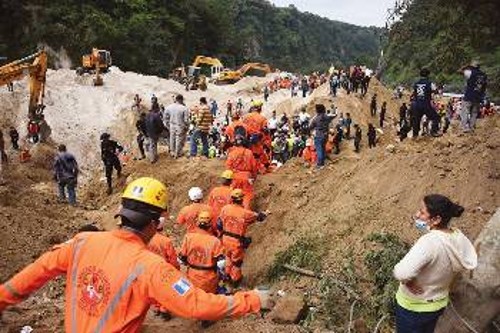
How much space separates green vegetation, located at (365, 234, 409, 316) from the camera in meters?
7.53

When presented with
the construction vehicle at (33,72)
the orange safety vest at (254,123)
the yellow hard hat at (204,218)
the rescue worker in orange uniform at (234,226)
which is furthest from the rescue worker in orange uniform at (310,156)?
the construction vehicle at (33,72)

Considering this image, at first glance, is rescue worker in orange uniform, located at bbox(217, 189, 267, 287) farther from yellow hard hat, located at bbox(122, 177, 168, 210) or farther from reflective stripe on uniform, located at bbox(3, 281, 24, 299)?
reflective stripe on uniform, located at bbox(3, 281, 24, 299)

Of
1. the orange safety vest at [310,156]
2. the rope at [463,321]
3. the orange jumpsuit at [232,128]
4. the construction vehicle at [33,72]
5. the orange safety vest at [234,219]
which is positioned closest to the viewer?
the rope at [463,321]

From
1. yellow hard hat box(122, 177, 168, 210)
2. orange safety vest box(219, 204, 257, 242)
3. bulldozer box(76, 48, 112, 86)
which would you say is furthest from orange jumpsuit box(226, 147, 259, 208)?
bulldozer box(76, 48, 112, 86)

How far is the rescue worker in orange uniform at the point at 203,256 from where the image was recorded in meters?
8.27

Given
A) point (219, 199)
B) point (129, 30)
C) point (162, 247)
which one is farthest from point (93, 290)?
point (129, 30)

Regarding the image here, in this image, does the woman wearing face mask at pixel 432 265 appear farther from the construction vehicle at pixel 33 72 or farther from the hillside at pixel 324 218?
the construction vehicle at pixel 33 72

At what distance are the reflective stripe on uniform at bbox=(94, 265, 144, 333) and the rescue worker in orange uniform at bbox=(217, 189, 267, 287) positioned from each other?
19.8ft

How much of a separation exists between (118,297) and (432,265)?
2634mm

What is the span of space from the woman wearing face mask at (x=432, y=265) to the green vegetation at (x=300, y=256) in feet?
13.8

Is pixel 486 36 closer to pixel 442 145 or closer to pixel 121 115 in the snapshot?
pixel 442 145

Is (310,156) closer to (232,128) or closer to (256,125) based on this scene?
(256,125)

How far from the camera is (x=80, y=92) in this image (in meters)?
35.1

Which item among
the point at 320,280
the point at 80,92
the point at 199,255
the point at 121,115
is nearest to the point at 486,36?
the point at 320,280
